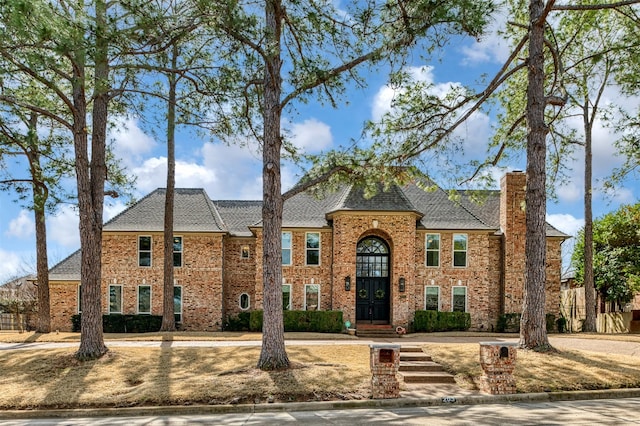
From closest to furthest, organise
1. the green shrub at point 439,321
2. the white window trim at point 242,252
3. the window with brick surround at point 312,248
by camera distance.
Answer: the green shrub at point 439,321 < the window with brick surround at point 312,248 < the white window trim at point 242,252

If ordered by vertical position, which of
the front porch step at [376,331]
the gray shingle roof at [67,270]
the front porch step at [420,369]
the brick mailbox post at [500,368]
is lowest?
the front porch step at [376,331]

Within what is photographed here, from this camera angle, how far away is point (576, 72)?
2055 cm

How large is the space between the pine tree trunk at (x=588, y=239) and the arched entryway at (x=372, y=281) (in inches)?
359

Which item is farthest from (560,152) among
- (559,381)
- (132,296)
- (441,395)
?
(132,296)

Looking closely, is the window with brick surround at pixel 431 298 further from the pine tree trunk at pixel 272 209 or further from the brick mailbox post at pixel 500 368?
the brick mailbox post at pixel 500 368

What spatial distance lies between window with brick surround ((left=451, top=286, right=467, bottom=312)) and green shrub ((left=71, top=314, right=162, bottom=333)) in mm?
13632

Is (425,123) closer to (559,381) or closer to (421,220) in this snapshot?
(559,381)

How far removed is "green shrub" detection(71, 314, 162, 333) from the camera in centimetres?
2233

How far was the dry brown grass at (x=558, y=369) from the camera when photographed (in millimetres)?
10227

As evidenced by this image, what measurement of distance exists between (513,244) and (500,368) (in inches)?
574

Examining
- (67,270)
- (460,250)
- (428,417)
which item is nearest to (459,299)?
(460,250)

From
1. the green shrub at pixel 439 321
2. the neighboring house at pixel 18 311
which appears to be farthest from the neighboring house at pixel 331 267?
the neighboring house at pixel 18 311

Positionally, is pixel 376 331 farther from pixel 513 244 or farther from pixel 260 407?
pixel 260 407

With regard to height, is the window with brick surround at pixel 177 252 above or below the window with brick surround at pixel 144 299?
above
